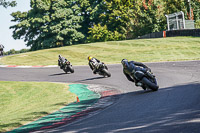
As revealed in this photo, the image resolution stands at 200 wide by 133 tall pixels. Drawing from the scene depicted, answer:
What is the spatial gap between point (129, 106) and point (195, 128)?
3315 millimetres

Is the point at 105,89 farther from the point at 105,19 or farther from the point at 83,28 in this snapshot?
the point at 83,28

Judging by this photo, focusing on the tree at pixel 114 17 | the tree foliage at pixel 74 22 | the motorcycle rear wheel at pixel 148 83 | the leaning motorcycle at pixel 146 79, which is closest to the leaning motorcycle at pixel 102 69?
the leaning motorcycle at pixel 146 79

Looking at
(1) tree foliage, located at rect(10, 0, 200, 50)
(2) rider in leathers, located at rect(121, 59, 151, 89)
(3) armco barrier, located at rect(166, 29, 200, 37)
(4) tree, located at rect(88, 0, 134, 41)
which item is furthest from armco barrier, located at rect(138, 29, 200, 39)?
(2) rider in leathers, located at rect(121, 59, 151, 89)

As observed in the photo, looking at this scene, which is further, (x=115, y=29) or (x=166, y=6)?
(x=115, y=29)

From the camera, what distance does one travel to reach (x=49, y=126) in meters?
7.80

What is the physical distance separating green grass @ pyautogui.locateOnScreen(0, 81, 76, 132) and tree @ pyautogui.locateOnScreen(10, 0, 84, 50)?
1902 inches

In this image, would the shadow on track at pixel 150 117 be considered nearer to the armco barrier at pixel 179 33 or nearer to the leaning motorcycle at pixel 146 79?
the leaning motorcycle at pixel 146 79

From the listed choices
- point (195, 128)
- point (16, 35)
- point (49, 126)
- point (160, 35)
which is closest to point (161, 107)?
point (195, 128)

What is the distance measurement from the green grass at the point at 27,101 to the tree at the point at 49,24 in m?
48.3

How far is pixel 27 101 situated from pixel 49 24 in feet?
184

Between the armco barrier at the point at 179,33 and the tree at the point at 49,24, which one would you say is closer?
the armco barrier at the point at 179,33

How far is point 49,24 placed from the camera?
67688 millimetres

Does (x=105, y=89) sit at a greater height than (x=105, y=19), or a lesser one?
lesser

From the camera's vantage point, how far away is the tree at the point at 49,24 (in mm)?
65500
